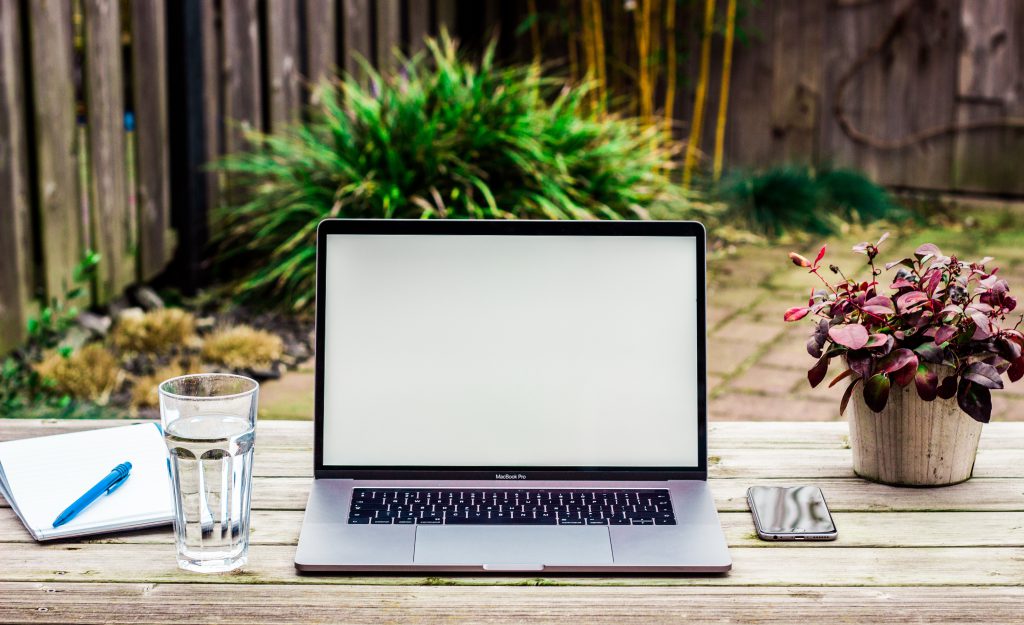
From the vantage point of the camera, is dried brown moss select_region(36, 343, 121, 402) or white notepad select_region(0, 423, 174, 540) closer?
white notepad select_region(0, 423, 174, 540)

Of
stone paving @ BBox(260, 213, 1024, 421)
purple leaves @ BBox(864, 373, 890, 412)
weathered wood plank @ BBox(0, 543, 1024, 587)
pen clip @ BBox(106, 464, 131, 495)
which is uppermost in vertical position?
purple leaves @ BBox(864, 373, 890, 412)

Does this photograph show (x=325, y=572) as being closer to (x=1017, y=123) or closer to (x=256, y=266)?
(x=256, y=266)

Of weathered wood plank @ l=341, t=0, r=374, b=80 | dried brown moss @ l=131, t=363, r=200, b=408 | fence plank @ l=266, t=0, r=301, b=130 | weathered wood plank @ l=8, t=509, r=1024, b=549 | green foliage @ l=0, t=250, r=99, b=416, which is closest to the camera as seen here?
weathered wood plank @ l=8, t=509, r=1024, b=549

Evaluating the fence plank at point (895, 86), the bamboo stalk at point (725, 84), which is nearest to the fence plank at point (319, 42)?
the bamboo stalk at point (725, 84)

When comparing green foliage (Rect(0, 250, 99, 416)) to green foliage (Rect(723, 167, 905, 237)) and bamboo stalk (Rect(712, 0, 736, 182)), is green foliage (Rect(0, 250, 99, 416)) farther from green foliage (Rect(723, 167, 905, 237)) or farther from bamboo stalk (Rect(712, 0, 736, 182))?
bamboo stalk (Rect(712, 0, 736, 182))

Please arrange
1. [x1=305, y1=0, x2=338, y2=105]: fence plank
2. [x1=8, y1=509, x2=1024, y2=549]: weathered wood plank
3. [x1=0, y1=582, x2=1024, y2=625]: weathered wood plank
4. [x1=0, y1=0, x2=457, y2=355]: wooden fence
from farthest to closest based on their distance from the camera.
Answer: [x1=305, y1=0, x2=338, y2=105]: fence plank, [x1=0, y1=0, x2=457, y2=355]: wooden fence, [x1=8, y1=509, x2=1024, y2=549]: weathered wood plank, [x1=0, y1=582, x2=1024, y2=625]: weathered wood plank

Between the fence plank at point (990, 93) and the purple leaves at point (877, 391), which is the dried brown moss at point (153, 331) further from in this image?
the fence plank at point (990, 93)

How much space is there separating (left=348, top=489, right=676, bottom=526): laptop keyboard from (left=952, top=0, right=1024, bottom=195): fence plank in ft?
18.3

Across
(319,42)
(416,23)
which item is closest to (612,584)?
(319,42)

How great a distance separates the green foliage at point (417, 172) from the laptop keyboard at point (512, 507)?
222 cm

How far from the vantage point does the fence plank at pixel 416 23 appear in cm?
540

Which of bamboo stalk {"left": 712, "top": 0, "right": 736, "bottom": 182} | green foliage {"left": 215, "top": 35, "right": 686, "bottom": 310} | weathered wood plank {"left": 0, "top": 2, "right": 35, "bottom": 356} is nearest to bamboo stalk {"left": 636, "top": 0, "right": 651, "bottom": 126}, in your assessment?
bamboo stalk {"left": 712, "top": 0, "right": 736, "bottom": 182}

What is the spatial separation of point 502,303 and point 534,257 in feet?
0.21

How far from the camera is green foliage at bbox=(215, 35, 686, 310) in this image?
3.65 m
